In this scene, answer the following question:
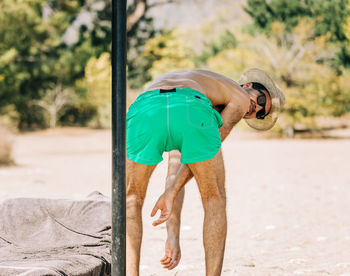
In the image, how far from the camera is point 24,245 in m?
2.65

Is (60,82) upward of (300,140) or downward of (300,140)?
upward

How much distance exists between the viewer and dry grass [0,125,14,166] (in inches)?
365

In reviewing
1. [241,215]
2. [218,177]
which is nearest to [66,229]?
[218,177]

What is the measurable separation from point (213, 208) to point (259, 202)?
11.6 ft

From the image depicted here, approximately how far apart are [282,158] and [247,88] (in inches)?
335

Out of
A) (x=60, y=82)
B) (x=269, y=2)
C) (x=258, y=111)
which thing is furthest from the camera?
(x=60, y=82)

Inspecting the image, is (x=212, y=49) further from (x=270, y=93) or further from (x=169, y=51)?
(x=270, y=93)

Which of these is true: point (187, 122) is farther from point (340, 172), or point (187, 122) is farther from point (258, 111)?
point (340, 172)

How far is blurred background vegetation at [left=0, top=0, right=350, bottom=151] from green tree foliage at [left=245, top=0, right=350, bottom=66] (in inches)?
1.4

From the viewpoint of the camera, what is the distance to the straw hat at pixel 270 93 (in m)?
2.51

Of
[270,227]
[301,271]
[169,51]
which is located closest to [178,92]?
[301,271]

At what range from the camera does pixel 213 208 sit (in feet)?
6.86

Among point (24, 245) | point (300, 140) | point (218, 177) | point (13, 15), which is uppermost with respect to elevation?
point (13, 15)

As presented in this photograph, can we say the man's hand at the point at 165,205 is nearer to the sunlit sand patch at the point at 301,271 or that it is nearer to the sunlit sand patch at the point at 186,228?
the sunlit sand patch at the point at 301,271
